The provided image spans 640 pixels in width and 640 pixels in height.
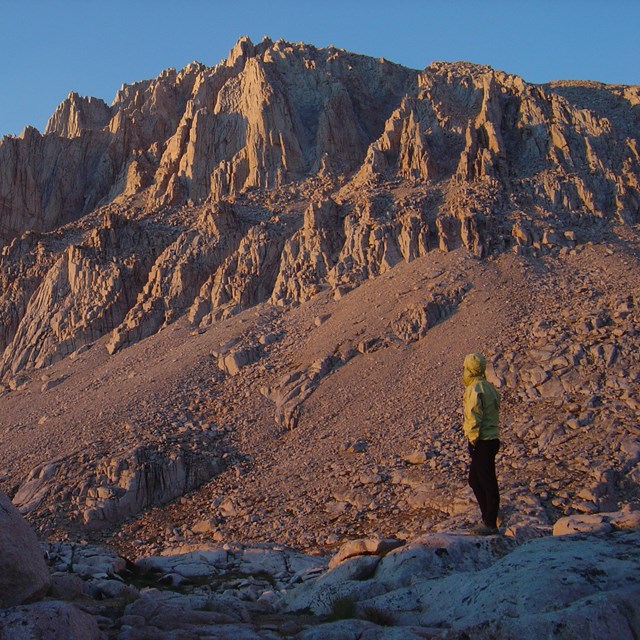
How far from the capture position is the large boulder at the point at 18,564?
6867 millimetres

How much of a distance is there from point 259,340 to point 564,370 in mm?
12563

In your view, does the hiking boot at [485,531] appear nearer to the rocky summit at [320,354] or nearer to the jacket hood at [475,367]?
the rocky summit at [320,354]

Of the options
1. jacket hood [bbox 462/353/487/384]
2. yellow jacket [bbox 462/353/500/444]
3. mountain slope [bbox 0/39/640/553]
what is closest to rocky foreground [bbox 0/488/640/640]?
yellow jacket [bbox 462/353/500/444]

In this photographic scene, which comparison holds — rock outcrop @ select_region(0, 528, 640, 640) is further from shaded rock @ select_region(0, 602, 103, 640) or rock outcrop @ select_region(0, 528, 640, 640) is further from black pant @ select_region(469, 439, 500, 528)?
black pant @ select_region(469, 439, 500, 528)

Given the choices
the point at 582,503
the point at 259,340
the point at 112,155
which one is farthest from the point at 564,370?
the point at 112,155

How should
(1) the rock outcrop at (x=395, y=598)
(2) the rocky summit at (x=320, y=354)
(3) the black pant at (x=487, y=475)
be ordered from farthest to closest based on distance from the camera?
(3) the black pant at (x=487, y=475) → (2) the rocky summit at (x=320, y=354) → (1) the rock outcrop at (x=395, y=598)

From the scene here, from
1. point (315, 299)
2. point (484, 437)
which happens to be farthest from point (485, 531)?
point (315, 299)

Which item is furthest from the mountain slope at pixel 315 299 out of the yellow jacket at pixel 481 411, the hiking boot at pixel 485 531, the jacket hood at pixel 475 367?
the jacket hood at pixel 475 367

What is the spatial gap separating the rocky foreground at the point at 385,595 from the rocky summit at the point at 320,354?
0.04 m

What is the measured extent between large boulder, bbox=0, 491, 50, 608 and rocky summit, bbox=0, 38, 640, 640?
0.12ft

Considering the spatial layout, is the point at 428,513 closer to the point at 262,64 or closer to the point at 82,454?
the point at 82,454

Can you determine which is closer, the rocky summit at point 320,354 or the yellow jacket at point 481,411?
the rocky summit at point 320,354

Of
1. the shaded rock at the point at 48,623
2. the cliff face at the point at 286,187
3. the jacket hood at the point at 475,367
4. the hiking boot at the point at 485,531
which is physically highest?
the cliff face at the point at 286,187

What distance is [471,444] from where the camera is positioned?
10.5 meters
